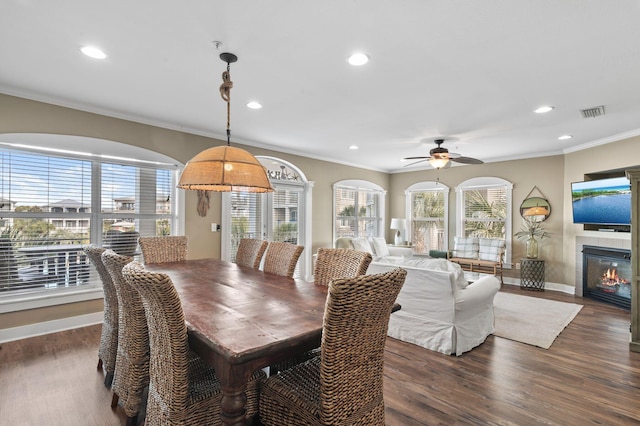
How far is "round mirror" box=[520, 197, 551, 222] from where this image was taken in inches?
235

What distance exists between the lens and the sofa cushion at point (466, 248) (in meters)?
6.59

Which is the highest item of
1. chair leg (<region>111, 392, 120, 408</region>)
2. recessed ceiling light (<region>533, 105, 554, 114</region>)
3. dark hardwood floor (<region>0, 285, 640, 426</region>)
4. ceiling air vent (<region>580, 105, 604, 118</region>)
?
recessed ceiling light (<region>533, 105, 554, 114</region>)

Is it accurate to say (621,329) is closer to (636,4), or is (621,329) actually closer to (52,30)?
(636,4)

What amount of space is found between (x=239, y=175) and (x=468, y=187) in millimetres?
Result: 6183

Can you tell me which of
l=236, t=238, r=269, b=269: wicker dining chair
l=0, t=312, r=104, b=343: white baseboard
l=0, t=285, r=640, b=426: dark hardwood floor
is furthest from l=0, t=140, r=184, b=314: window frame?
l=236, t=238, r=269, b=269: wicker dining chair

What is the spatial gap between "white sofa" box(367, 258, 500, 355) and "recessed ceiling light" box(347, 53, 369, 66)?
1985 millimetres

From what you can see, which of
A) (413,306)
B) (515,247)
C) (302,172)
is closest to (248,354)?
(413,306)

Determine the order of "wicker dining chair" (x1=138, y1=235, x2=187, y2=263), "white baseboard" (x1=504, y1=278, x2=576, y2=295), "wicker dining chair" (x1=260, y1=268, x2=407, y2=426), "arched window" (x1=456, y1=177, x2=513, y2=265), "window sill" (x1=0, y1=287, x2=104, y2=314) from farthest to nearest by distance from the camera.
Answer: "arched window" (x1=456, y1=177, x2=513, y2=265)
"white baseboard" (x1=504, y1=278, x2=576, y2=295)
"wicker dining chair" (x1=138, y1=235, x2=187, y2=263)
"window sill" (x1=0, y1=287, x2=104, y2=314)
"wicker dining chair" (x1=260, y1=268, x2=407, y2=426)

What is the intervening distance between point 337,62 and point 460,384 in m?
2.78

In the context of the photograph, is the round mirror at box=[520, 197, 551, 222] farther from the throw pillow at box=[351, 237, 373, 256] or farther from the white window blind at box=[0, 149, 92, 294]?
the white window blind at box=[0, 149, 92, 294]

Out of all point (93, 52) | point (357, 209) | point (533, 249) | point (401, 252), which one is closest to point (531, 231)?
point (533, 249)

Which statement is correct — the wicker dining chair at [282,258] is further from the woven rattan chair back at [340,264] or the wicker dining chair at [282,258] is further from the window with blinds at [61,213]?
the window with blinds at [61,213]

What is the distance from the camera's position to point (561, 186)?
5863 mm

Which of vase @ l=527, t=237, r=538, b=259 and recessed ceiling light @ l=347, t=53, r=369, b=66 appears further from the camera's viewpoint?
vase @ l=527, t=237, r=538, b=259
